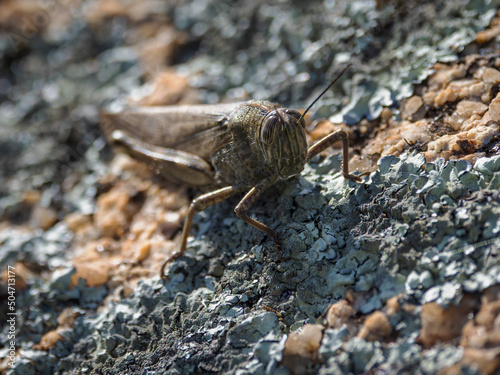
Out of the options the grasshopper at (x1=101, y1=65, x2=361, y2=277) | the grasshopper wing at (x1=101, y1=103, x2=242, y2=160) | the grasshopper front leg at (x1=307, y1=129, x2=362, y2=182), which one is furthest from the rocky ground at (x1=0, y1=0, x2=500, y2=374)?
the grasshopper wing at (x1=101, y1=103, x2=242, y2=160)

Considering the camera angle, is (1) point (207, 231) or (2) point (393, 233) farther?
(1) point (207, 231)

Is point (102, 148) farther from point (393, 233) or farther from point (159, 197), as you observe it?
point (393, 233)

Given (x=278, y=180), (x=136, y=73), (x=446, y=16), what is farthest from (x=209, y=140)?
(x=446, y=16)

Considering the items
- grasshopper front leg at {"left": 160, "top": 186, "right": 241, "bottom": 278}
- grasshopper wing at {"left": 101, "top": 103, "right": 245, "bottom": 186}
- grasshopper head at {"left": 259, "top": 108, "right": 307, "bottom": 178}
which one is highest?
grasshopper head at {"left": 259, "top": 108, "right": 307, "bottom": 178}

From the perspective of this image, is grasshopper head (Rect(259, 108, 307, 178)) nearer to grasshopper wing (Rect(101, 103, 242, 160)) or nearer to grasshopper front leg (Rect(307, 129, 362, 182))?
grasshopper front leg (Rect(307, 129, 362, 182))

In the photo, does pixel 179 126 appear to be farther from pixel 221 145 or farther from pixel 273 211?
pixel 273 211

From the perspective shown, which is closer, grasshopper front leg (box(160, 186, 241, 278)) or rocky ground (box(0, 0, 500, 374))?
rocky ground (box(0, 0, 500, 374))

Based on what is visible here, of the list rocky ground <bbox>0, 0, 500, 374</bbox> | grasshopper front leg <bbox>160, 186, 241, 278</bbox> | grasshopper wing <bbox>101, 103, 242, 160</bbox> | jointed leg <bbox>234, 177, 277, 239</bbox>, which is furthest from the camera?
grasshopper wing <bbox>101, 103, 242, 160</bbox>
